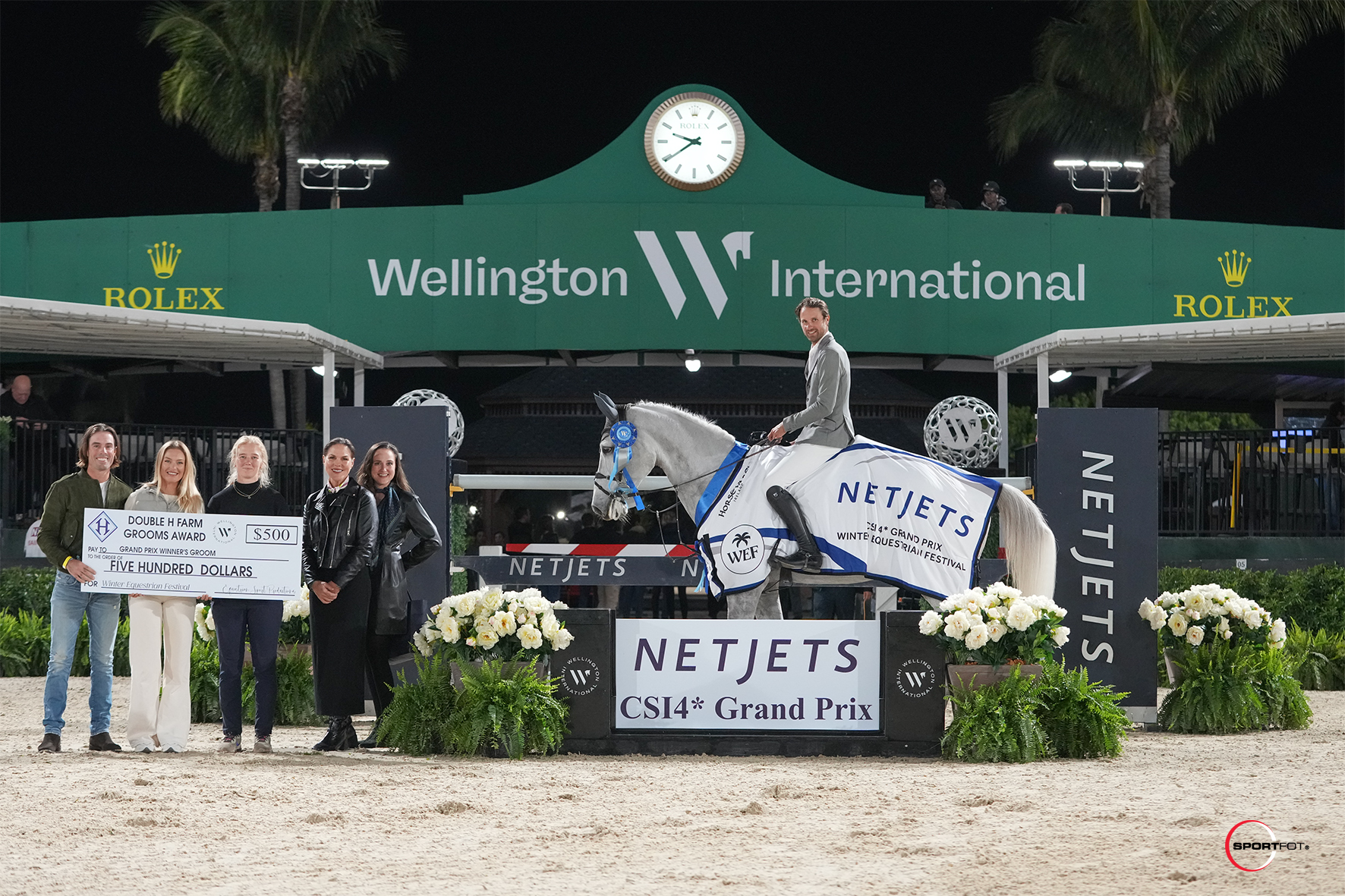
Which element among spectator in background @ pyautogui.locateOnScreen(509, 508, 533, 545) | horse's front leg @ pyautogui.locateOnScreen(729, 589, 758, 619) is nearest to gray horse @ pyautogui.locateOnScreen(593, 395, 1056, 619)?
horse's front leg @ pyautogui.locateOnScreen(729, 589, 758, 619)

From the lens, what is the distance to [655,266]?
16141mm

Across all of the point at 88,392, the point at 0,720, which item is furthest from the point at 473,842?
the point at 88,392

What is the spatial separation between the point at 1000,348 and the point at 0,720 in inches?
443

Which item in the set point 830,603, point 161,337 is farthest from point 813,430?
point 161,337

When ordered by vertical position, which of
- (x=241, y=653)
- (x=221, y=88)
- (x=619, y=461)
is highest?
(x=221, y=88)

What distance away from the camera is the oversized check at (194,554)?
8.02 metres

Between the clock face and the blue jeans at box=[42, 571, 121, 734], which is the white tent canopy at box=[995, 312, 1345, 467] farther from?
Answer: the blue jeans at box=[42, 571, 121, 734]

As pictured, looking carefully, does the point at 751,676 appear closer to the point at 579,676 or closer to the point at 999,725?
the point at 579,676

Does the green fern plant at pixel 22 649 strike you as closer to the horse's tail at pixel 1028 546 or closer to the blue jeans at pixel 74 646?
the blue jeans at pixel 74 646

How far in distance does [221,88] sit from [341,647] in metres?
19.0

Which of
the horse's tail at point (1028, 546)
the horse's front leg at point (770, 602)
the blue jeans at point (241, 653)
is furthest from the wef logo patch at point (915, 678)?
the blue jeans at point (241, 653)

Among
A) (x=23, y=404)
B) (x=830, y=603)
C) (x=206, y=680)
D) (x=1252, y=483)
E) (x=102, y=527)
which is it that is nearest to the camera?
(x=102, y=527)

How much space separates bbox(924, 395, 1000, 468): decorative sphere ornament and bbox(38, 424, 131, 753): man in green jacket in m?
8.64

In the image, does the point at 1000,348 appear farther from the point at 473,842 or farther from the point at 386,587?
the point at 473,842
